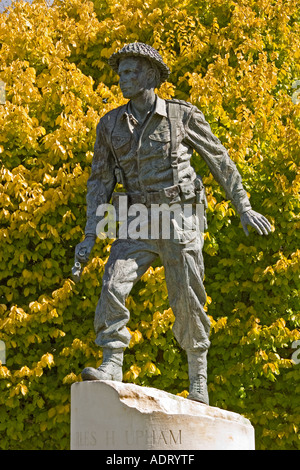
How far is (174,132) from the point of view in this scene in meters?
9.35

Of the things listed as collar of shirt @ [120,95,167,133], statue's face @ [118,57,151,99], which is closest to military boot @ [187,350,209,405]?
collar of shirt @ [120,95,167,133]

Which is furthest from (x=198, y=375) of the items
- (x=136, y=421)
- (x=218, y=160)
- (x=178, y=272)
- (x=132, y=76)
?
(x=132, y=76)

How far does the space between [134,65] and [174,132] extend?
607 mm

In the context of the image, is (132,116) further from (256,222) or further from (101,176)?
(256,222)

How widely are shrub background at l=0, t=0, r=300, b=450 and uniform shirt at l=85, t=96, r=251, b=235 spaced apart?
3.82m

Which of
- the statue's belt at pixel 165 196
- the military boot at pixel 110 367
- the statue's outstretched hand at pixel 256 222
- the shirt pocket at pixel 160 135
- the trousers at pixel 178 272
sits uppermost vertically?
the shirt pocket at pixel 160 135

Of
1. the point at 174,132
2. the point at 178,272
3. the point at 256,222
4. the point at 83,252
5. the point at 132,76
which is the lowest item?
the point at 178,272

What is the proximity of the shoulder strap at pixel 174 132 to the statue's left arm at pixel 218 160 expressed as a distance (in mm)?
124

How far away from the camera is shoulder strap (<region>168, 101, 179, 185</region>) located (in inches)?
364

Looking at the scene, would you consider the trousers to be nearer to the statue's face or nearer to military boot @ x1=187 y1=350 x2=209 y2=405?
military boot @ x1=187 y1=350 x2=209 y2=405

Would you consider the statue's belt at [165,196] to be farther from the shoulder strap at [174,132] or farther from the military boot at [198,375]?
the military boot at [198,375]

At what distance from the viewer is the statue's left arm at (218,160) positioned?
31.1 feet

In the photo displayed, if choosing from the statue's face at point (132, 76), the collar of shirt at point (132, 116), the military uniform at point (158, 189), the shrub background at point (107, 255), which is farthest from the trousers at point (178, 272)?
the shrub background at point (107, 255)
